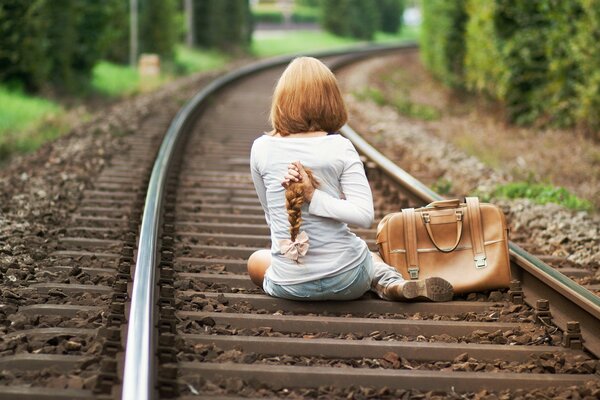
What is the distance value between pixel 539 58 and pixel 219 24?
2242 cm

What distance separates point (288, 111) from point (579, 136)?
897 centimetres

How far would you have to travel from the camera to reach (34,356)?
3.82m

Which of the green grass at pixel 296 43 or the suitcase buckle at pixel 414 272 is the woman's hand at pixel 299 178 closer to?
the suitcase buckle at pixel 414 272

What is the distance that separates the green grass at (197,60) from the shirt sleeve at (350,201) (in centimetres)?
2266

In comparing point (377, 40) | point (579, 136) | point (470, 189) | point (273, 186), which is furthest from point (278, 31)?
point (273, 186)

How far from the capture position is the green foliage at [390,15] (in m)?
62.6

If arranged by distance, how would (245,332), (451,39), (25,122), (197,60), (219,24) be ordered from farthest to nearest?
(219,24)
(197,60)
(451,39)
(25,122)
(245,332)

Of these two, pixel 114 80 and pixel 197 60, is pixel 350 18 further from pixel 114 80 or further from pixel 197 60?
pixel 114 80

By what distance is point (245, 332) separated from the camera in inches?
173

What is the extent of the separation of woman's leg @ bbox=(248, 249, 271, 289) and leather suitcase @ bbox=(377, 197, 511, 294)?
63 cm

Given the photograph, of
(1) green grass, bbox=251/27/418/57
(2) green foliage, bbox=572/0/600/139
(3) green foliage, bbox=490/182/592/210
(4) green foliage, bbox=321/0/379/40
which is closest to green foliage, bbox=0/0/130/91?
Result: (2) green foliage, bbox=572/0/600/139

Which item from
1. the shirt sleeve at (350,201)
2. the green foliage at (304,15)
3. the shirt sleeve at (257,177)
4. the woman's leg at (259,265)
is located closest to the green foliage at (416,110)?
the woman's leg at (259,265)

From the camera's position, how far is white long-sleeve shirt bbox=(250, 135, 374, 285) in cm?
457

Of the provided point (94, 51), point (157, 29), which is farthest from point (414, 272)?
point (157, 29)
